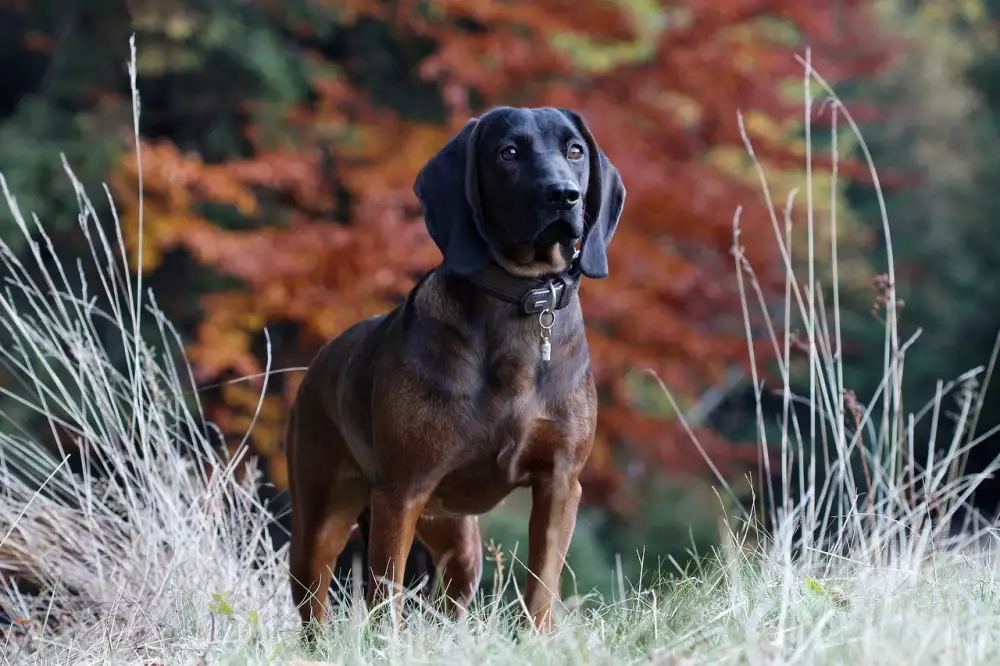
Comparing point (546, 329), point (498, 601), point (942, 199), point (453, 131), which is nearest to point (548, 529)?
point (498, 601)

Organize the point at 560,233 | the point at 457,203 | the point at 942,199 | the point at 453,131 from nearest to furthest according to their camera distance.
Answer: the point at 560,233, the point at 457,203, the point at 453,131, the point at 942,199

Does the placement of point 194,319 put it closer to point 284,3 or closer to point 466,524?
point 284,3

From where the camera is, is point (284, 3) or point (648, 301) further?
point (284, 3)

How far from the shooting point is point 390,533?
128 inches

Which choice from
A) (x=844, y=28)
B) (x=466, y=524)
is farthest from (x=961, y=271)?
(x=466, y=524)

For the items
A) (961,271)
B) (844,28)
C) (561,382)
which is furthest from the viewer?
(961,271)

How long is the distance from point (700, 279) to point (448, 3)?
2533 millimetres

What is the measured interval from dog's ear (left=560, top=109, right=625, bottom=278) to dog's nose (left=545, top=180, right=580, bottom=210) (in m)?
0.25

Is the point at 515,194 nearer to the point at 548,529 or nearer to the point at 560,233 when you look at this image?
the point at 560,233

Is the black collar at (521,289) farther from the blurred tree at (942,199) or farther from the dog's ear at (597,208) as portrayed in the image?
the blurred tree at (942,199)

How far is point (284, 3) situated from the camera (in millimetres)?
8508

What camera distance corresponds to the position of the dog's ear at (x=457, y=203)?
3248 millimetres

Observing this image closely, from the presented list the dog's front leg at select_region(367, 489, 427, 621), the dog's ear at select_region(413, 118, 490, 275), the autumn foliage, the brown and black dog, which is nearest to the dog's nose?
the brown and black dog

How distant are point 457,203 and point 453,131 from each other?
4.47m
